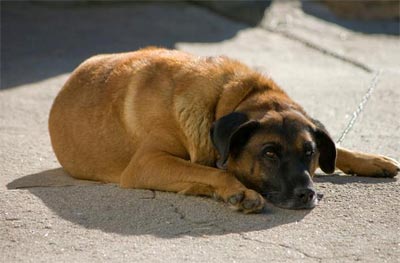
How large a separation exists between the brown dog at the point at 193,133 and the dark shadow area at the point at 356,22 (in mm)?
7796

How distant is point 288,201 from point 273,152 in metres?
0.31

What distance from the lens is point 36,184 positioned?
Answer: 21.4ft

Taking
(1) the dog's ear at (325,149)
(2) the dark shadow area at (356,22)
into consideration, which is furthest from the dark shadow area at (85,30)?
(1) the dog's ear at (325,149)

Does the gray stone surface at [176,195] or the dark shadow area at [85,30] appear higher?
the gray stone surface at [176,195]

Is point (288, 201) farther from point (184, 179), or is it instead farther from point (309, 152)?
point (184, 179)

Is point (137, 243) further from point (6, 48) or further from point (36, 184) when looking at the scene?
point (6, 48)

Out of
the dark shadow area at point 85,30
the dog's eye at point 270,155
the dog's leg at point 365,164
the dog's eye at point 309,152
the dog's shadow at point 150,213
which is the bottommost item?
the dark shadow area at point 85,30

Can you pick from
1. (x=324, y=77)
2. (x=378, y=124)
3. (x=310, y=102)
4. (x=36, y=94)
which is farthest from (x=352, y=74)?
(x=36, y=94)

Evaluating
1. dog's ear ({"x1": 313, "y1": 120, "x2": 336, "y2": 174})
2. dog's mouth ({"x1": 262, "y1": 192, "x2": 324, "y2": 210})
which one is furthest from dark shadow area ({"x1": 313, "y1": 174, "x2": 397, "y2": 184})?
dog's mouth ({"x1": 262, "y1": 192, "x2": 324, "y2": 210})

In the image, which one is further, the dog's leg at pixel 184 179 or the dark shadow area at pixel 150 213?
the dog's leg at pixel 184 179

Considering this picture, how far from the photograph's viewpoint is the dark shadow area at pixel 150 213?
521 cm

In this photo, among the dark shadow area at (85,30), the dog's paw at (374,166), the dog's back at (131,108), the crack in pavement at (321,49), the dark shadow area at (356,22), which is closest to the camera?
the dog's back at (131,108)

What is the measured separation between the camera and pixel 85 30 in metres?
12.1

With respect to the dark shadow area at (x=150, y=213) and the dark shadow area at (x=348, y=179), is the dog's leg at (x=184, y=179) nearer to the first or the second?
the dark shadow area at (x=150, y=213)
